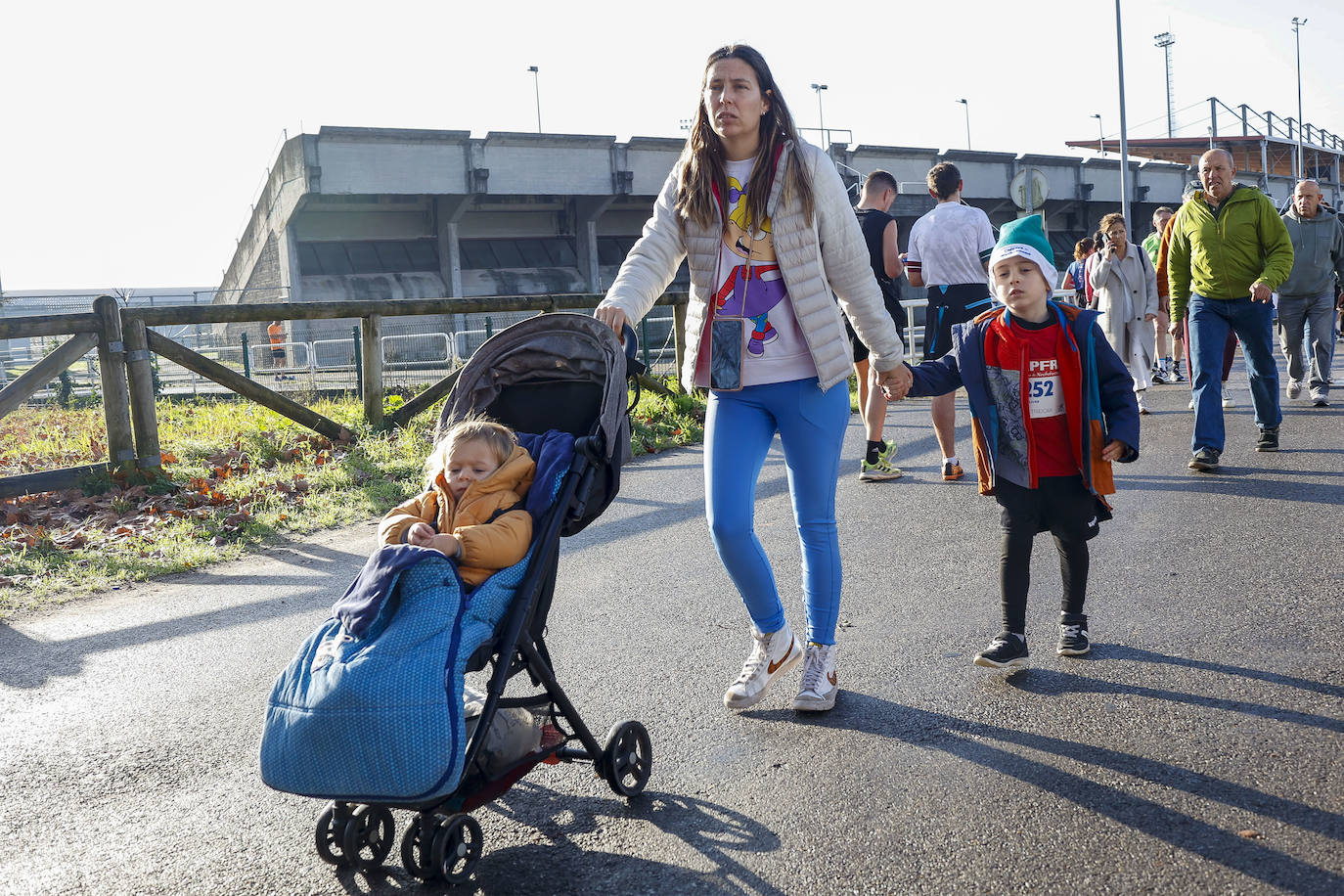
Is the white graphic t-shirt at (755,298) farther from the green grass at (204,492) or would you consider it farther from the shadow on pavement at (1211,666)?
the green grass at (204,492)

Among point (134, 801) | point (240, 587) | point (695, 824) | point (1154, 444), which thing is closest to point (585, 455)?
point (695, 824)

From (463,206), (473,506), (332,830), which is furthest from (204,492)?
(463,206)

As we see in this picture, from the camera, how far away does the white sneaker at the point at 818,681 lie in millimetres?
3885

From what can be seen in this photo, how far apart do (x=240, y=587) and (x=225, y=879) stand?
3412 millimetres

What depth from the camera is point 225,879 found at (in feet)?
9.67

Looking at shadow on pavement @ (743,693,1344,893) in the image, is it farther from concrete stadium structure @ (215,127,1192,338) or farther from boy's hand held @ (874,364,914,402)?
concrete stadium structure @ (215,127,1192,338)

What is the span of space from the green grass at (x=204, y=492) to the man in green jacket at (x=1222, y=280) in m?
4.64

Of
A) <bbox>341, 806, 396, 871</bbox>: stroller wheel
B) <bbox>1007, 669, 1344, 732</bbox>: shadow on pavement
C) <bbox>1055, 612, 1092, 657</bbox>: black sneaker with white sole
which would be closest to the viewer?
<bbox>341, 806, 396, 871</bbox>: stroller wheel

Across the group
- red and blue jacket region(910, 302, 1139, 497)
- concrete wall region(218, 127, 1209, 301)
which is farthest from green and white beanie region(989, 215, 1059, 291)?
concrete wall region(218, 127, 1209, 301)

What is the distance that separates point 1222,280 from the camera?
26.0ft

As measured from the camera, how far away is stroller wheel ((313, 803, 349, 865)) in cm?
292

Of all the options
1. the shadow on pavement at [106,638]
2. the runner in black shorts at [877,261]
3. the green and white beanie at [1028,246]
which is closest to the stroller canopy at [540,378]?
the green and white beanie at [1028,246]

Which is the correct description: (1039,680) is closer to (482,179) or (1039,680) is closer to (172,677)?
(172,677)

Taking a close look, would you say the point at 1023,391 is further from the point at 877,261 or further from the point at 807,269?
the point at 877,261
